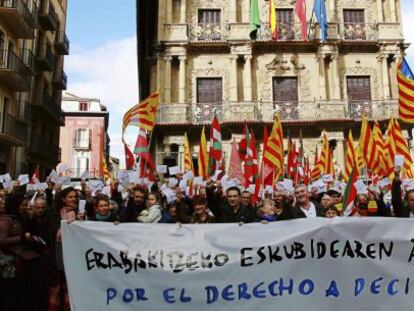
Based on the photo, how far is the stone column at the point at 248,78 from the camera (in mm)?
23797

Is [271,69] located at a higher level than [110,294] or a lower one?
higher

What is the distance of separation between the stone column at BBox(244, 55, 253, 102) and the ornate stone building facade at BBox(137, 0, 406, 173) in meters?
0.05

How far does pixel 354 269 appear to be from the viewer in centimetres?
474

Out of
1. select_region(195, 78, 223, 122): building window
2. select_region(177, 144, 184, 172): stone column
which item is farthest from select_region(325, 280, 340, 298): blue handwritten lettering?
select_region(195, 78, 223, 122): building window

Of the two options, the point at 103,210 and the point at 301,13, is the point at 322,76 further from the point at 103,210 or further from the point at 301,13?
the point at 103,210

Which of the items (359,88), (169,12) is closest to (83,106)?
(169,12)

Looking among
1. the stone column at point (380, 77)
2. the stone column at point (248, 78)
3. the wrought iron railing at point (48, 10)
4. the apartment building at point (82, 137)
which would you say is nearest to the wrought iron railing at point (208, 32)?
the stone column at point (248, 78)

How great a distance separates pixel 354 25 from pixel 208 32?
815cm

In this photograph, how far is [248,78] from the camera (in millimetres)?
23953

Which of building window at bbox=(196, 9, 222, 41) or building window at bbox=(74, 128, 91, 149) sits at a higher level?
building window at bbox=(196, 9, 222, 41)

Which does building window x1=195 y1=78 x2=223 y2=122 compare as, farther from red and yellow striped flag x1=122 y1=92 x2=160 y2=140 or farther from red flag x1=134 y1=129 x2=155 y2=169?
red flag x1=134 y1=129 x2=155 y2=169

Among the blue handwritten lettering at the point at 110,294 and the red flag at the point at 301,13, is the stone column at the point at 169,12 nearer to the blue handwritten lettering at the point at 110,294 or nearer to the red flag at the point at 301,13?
the red flag at the point at 301,13

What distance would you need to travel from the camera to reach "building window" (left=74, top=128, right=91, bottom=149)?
54.5m

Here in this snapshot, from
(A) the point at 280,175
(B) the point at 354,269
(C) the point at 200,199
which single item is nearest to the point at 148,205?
(C) the point at 200,199
